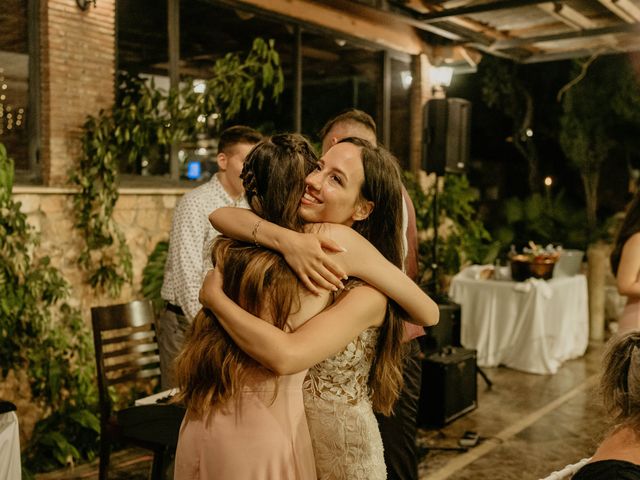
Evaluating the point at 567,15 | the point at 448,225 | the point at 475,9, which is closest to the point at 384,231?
the point at 475,9

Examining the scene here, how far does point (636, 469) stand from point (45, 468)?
12.1 feet

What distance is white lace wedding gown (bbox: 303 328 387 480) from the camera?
1.69 metres

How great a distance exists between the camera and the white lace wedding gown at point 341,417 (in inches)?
66.4

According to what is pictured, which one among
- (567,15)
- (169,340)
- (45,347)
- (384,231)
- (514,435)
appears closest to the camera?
(384,231)

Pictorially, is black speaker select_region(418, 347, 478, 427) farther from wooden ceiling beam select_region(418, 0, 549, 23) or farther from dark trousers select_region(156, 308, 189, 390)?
wooden ceiling beam select_region(418, 0, 549, 23)

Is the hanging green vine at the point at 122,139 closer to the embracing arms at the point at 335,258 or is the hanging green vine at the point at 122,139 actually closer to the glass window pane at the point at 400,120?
the embracing arms at the point at 335,258

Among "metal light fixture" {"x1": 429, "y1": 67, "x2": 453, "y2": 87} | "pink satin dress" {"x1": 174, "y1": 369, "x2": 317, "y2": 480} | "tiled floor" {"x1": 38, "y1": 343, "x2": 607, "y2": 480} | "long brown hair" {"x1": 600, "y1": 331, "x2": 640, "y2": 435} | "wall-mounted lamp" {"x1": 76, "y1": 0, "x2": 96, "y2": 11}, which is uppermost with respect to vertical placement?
"metal light fixture" {"x1": 429, "y1": 67, "x2": 453, "y2": 87}

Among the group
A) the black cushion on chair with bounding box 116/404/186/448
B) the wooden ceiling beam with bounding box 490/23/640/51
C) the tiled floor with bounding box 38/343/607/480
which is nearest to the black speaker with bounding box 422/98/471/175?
the wooden ceiling beam with bounding box 490/23/640/51

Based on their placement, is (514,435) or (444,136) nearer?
(514,435)

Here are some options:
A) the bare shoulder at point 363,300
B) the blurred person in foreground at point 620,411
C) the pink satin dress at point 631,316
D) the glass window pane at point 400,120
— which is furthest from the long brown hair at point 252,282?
the glass window pane at point 400,120

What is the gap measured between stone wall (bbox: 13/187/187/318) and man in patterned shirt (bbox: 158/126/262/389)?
43.6 inches

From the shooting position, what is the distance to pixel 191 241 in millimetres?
3506

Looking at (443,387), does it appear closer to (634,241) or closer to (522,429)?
(522,429)

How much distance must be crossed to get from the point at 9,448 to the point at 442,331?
11.9ft
